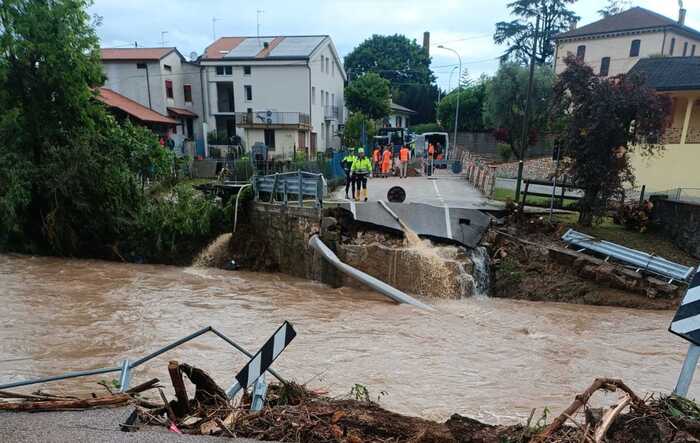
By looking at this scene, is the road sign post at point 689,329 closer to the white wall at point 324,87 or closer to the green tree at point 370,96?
the white wall at point 324,87

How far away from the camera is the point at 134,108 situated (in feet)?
107

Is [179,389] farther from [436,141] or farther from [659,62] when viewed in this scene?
[436,141]

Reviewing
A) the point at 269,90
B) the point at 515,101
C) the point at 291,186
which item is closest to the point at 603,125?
the point at 291,186

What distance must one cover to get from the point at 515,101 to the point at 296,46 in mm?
19158

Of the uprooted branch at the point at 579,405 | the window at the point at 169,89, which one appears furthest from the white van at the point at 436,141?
the uprooted branch at the point at 579,405

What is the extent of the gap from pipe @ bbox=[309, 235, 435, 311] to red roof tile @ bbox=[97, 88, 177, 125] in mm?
24036

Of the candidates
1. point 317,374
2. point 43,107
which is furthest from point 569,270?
point 43,107

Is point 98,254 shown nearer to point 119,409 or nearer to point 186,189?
point 186,189

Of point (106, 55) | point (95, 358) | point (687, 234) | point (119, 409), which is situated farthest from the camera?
point (106, 55)

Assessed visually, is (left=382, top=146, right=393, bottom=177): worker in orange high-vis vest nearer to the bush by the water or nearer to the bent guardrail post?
the bush by the water

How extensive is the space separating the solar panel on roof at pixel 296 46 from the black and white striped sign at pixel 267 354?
3490 cm

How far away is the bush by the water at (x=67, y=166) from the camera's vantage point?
49.8ft

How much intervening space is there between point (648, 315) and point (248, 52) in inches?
1396

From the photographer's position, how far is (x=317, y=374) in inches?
286
